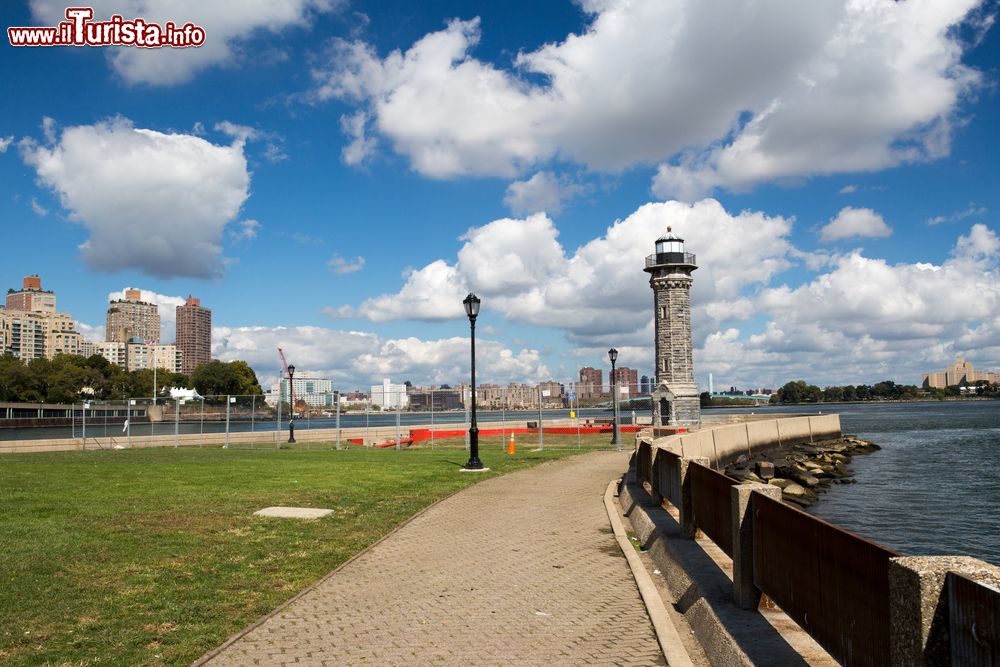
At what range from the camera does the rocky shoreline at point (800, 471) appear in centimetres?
2633

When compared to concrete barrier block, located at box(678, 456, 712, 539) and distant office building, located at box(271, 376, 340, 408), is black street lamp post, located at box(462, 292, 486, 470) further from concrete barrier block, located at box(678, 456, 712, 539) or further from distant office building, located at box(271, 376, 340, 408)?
distant office building, located at box(271, 376, 340, 408)

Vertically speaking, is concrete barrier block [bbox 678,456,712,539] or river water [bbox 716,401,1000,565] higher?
concrete barrier block [bbox 678,456,712,539]

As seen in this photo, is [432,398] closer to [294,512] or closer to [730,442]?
[730,442]

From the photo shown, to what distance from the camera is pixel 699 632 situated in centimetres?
687

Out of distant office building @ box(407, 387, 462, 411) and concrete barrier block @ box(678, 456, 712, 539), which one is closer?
concrete barrier block @ box(678, 456, 712, 539)

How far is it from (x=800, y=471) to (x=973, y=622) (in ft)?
105

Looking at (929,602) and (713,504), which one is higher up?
(929,602)

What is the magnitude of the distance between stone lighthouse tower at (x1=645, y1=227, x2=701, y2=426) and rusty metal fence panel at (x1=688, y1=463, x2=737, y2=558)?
41189mm

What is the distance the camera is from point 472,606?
25.2 ft

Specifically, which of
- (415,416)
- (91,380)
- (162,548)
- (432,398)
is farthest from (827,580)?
(91,380)

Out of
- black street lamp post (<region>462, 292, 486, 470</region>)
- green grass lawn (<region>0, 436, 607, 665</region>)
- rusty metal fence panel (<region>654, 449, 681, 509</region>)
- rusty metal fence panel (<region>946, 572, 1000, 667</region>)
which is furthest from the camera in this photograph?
black street lamp post (<region>462, 292, 486, 470</region>)

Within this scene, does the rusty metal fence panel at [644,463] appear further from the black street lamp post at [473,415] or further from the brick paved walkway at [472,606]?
the black street lamp post at [473,415]

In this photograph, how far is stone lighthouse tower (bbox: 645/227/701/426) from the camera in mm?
51656

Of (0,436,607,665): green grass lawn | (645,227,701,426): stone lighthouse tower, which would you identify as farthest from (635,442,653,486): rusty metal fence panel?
(645,227,701,426): stone lighthouse tower
